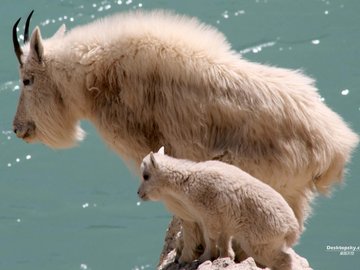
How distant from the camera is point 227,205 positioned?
7.48m

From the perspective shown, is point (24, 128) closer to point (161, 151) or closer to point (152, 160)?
point (161, 151)

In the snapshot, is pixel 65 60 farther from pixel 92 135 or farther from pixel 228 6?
pixel 228 6

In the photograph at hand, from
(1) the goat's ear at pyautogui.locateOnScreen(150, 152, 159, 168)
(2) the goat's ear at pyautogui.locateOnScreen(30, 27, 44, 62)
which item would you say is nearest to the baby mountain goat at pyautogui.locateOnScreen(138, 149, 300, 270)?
(1) the goat's ear at pyautogui.locateOnScreen(150, 152, 159, 168)

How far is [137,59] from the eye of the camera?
862 centimetres

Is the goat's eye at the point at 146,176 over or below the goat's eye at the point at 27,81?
below

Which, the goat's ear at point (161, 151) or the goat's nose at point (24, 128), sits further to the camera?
the goat's nose at point (24, 128)

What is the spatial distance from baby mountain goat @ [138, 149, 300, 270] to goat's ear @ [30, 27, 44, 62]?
1560 mm

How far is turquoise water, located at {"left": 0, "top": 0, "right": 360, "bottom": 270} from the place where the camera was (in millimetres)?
16062

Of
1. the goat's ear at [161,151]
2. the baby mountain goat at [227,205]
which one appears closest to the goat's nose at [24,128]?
the goat's ear at [161,151]

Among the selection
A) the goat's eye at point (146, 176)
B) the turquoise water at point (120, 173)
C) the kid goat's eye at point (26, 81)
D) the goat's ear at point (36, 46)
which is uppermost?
the goat's ear at point (36, 46)

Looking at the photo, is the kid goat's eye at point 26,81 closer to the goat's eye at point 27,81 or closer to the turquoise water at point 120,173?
the goat's eye at point 27,81

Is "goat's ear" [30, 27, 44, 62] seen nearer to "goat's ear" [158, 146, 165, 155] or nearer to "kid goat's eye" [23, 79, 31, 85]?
"kid goat's eye" [23, 79, 31, 85]

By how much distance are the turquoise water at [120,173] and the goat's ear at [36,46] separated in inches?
251

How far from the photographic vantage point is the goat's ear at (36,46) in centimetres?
892
